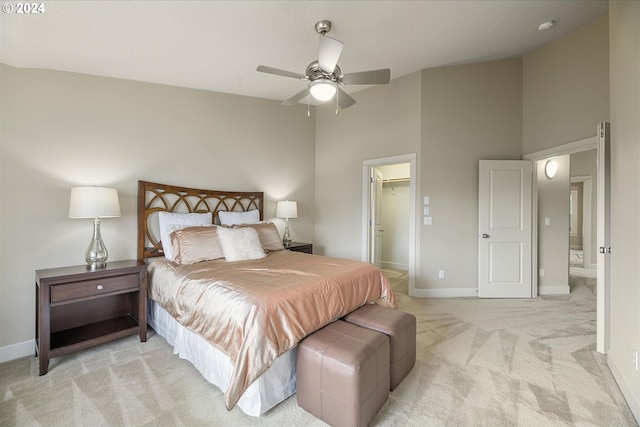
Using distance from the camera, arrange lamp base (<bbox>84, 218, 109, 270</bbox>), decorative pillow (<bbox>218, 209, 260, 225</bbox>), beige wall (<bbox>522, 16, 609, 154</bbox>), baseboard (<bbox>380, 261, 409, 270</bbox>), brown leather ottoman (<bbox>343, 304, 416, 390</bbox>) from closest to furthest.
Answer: brown leather ottoman (<bbox>343, 304, 416, 390</bbox>)
lamp base (<bbox>84, 218, 109, 270</bbox>)
beige wall (<bbox>522, 16, 609, 154</bbox>)
decorative pillow (<bbox>218, 209, 260, 225</bbox>)
baseboard (<bbox>380, 261, 409, 270</bbox>)

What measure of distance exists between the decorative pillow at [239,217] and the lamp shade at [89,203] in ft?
4.31

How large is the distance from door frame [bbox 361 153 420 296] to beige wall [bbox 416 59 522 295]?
9cm

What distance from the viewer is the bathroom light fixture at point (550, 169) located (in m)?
4.45

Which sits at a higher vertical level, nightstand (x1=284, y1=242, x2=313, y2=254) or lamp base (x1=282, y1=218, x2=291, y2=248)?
lamp base (x1=282, y1=218, x2=291, y2=248)

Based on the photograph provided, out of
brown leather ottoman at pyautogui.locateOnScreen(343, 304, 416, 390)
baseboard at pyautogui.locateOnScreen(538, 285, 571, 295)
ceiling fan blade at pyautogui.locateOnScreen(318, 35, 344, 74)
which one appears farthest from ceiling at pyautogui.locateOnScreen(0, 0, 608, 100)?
baseboard at pyautogui.locateOnScreen(538, 285, 571, 295)

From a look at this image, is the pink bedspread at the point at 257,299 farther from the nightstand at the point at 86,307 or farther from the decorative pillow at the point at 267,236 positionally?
the decorative pillow at the point at 267,236

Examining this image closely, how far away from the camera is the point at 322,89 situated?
2.51m

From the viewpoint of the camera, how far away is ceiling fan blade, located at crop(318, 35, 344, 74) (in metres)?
2.12

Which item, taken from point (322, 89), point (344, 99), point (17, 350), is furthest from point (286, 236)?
point (17, 350)

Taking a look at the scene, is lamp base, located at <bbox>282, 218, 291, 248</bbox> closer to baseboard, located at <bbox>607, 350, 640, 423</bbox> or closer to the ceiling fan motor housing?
the ceiling fan motor housing

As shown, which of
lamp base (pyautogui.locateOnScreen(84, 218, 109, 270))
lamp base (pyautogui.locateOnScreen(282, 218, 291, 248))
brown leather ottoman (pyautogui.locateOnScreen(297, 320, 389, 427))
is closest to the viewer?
brown leather ottoman (pyautogui.locateOnScreen(297, 320, 389, 427))

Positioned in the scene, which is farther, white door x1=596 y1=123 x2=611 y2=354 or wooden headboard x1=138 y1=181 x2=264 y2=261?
wooden headboard x1=138 y1=181 x2=264 y2=261

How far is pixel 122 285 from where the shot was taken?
2.70m

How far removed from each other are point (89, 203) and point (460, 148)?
455cm
